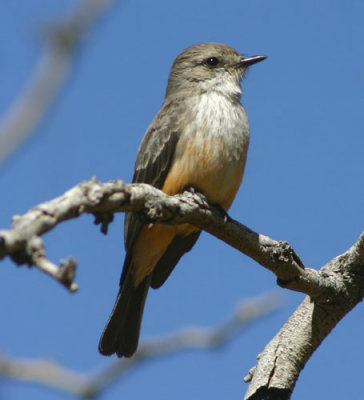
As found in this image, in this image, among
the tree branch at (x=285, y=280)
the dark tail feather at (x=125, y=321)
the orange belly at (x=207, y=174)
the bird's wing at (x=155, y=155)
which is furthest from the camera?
the dark tail feather at (x=125, y=321)

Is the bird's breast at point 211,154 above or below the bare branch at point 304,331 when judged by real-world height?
above

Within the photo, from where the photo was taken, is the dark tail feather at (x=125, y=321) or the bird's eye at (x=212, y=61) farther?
the bird's eye at (x=212, y=61)

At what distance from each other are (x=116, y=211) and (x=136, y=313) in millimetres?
3210

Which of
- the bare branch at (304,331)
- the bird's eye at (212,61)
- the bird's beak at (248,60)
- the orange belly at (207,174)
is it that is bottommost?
the bare branch at (304,331)

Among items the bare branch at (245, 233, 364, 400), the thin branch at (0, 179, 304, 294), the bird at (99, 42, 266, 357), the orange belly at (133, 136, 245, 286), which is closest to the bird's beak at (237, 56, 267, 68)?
the bird at (99, 42, 266, 357)

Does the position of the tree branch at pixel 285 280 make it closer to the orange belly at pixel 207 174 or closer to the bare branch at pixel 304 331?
the bare branch at pixel 304 331

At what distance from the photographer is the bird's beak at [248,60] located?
27.8ft

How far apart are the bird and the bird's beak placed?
0.59 feet

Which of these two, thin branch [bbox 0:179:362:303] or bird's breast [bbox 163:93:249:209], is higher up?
bird's breast [bbox 163:93:249:209]

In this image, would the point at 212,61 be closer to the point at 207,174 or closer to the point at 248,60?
the point at 248,60

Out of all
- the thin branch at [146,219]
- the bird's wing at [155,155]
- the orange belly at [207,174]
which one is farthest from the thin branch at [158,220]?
the bird's wing at [155,155]

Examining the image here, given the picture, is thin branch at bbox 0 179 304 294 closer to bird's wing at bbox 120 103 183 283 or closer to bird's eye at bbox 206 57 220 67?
bird's wing at bbox 120 103 183 283

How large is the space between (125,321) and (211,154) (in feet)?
6.51

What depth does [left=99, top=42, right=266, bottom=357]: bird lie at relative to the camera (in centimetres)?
691
